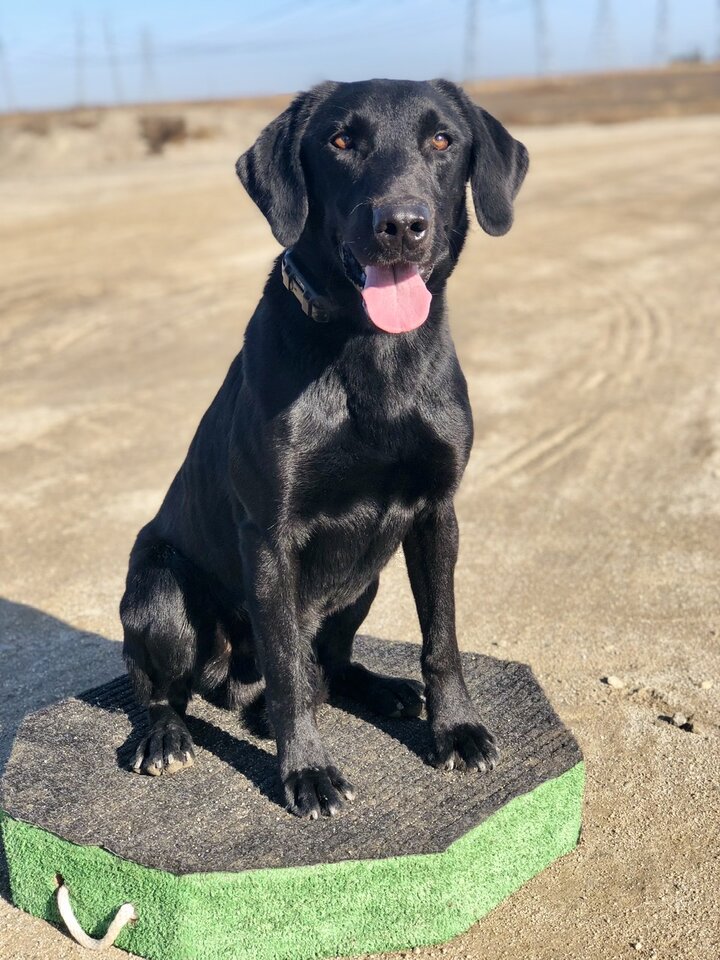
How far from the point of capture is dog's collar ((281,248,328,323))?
3.10m

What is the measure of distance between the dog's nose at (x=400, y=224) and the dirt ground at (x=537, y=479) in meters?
1.81

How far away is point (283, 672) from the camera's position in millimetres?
3129

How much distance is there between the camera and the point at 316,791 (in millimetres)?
3082

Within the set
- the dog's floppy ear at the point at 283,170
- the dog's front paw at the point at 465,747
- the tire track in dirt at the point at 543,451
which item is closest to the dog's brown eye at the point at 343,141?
the dog's floppy ear at the point at 283,170

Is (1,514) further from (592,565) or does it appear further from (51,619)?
(592,565)

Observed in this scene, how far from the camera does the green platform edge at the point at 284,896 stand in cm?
286

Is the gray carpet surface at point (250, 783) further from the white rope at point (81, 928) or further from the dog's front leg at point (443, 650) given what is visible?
the white rope at point (81, 928)

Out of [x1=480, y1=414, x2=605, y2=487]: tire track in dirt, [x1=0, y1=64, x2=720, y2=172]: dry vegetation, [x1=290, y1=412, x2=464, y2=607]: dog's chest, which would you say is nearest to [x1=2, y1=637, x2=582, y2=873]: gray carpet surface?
[x1=290, y1=412, x2=464, y2=607]: dog's chest

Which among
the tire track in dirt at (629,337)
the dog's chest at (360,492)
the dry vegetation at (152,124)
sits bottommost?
Result: the dry vegetation at (152,124)

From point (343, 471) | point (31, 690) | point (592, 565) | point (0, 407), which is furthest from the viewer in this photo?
point (0, 407)

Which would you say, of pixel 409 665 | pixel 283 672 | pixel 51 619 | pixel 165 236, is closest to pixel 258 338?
pixel 283 672

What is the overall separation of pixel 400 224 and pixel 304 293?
365 millimetres

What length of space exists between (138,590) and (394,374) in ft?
3.34

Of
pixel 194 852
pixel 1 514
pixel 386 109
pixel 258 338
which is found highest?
pixel 386 109
